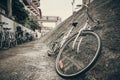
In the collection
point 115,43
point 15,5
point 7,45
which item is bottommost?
point 7,45

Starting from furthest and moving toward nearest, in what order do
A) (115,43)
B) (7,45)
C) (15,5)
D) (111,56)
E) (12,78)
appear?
(15,5), (7,45), (115,43), (111,56), (12,78)

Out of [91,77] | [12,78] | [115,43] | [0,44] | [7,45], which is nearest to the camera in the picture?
[91,77]

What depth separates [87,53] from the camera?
438 cm

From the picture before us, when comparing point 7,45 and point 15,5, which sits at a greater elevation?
point 15,5

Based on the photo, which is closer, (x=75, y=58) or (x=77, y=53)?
(x=77, y=53)

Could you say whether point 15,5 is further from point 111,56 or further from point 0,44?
point 111,56

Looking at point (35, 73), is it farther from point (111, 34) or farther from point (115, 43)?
point (111, 34)

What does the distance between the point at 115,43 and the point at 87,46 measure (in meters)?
1.03

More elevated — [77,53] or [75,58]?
[77,53]

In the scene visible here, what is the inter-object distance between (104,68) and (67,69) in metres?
0.82

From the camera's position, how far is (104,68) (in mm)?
3262

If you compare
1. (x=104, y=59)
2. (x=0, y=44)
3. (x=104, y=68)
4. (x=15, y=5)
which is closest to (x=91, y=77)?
(x=104, y=68)

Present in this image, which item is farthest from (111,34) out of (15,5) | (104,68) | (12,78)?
(15,5)

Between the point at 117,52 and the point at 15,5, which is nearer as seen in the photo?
the point at 117,52
